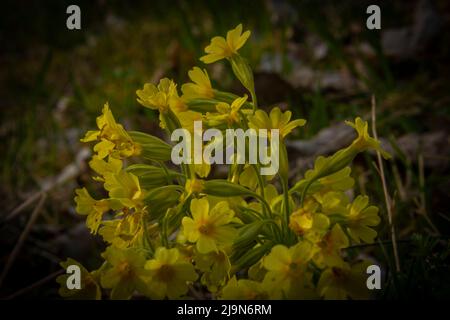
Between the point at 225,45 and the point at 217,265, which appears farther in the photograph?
the point at 225,45

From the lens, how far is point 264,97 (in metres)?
2.66

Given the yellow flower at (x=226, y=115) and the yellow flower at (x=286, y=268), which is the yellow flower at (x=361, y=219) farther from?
the yellow flower at (x=226, y=115)

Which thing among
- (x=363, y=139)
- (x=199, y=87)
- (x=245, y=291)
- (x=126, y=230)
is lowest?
(x=245, y=291)

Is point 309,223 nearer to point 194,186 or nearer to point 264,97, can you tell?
point 194,186

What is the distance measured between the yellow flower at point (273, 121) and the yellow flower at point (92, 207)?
275 millimetres


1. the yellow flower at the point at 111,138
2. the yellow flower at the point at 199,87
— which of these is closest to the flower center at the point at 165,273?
the yellow flower at the point at 111,138

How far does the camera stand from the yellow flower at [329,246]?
3.12ft

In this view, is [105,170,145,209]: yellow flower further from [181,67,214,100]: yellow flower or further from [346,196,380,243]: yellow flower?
[346,196,380,243]: yellow flower

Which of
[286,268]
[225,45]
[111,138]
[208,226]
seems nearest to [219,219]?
[208,226]

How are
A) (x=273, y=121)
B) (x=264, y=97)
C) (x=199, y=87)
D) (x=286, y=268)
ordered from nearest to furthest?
(x=286, y=268) → (x=273, y=121) → (x=199, y=87) → (x=264, y=97)

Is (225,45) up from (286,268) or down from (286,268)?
up

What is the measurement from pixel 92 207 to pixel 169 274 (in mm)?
203

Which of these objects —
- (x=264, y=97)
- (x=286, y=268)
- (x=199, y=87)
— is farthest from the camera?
(x=264, y=97)

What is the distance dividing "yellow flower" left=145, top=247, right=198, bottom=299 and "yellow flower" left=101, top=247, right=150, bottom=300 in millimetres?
15
